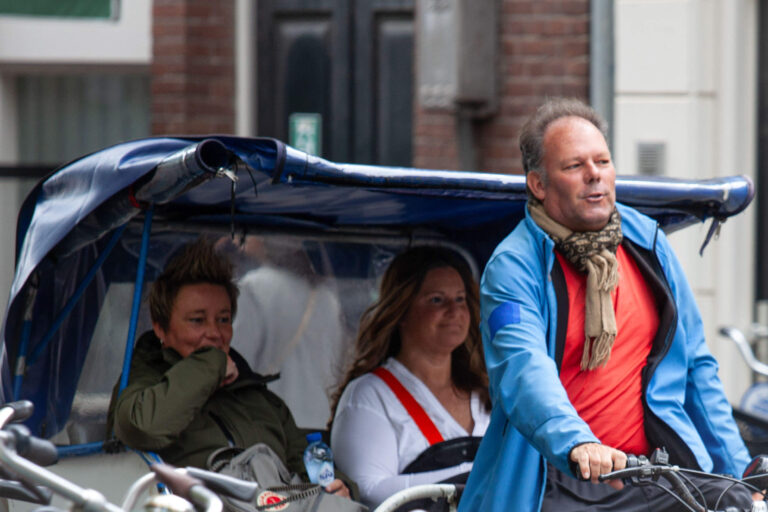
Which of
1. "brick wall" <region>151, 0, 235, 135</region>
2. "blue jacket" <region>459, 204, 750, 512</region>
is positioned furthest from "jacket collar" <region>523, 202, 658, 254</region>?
"brick wall" <region>151, 0, 235, 135</region>

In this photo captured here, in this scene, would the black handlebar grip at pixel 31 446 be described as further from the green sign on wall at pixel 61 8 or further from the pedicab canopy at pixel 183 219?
the green sign on wall at pixel 61 8

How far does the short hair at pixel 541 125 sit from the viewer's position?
3.23 m

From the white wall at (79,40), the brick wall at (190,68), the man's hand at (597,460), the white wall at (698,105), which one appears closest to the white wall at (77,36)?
the white wall at (79,40)

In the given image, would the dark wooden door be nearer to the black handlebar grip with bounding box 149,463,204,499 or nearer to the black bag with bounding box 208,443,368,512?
the black bag with bounding box 208,443,368,512

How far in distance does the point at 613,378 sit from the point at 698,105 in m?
4.37

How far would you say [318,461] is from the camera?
419cm

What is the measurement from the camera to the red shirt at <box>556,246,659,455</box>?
10.3 feet

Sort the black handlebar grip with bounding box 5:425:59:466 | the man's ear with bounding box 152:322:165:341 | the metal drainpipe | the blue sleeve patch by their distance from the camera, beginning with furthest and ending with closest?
the metal drainpipe, the man's ear with bounding box 152:322:165:341, the blue sleeve patch, the black handlebar grip with bounding box 5:425:59:466

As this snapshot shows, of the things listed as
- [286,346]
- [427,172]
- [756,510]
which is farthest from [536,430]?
[286,346]

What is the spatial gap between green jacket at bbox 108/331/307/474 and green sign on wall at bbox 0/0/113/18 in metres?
4.22

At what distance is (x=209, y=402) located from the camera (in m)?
4.21

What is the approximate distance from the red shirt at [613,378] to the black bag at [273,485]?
0.99 m

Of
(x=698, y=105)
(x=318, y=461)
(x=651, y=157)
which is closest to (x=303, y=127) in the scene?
(x=651, y=157)

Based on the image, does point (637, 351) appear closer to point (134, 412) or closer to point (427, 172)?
point (427, 172)
